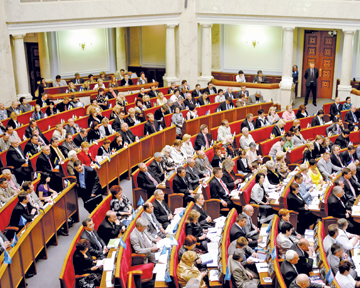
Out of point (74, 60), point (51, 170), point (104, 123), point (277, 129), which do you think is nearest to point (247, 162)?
point (277, 129)

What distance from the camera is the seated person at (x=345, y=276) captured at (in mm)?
5074

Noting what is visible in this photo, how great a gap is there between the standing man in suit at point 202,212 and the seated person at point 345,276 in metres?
2.11

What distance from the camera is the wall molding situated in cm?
1257

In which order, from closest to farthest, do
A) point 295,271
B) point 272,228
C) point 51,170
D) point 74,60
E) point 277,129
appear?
point 295,271, point 272,228, point 51,170, point 277,129, point 74,60

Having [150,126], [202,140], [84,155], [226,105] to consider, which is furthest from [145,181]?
[226,105]

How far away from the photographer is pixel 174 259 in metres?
5.22

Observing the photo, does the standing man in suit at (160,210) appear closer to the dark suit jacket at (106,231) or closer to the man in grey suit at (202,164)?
the dark suit jacket at (106,231)

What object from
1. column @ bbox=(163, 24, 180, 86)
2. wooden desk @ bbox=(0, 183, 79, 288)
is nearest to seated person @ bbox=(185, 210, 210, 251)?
wooden desk @ bbox=(0, 183, 79, 288)

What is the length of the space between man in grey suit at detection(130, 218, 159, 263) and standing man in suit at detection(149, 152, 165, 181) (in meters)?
2.37

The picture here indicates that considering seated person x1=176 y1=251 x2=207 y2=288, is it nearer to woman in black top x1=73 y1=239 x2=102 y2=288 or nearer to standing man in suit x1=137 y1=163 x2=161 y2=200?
woman in black top x1=73 y1=239 x2=102 y2=288

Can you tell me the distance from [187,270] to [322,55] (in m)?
12.5

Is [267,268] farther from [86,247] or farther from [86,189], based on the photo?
[86,189]

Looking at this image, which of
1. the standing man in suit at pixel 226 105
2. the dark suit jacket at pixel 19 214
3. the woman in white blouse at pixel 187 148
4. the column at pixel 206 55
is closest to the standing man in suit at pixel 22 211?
the dark suit jacket at pixel 19 214

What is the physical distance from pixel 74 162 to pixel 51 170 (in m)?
0.77
